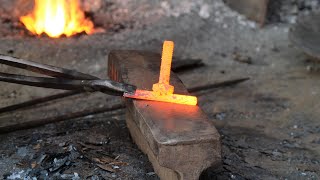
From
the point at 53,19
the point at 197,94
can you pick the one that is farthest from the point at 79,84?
the point at 53,19

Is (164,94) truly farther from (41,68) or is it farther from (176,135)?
(41,68)

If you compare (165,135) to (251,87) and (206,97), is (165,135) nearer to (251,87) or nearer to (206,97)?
(206,97)

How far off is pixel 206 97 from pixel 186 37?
1.65 metres

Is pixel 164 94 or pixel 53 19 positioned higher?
pixel 53 19

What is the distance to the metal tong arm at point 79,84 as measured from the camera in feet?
10.8

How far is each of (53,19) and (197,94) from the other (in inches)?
91.8

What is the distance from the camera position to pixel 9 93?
5.19 meters

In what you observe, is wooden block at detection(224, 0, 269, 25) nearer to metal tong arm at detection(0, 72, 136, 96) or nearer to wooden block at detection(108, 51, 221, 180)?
wooden block at detection(108, 51, 221, 180)

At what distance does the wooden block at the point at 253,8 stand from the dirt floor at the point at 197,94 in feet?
0.42

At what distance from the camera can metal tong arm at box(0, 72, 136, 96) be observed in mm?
3297

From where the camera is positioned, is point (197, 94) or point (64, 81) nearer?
point (64, 81)

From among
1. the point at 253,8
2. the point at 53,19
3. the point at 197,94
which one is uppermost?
the point at 253,8

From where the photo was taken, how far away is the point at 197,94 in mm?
5418

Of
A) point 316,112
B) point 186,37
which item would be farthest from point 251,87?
point 186,37
